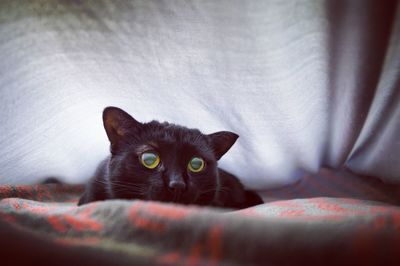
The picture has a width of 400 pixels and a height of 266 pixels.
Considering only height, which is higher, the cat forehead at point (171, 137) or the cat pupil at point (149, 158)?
the cat forehead at point (171, 137)

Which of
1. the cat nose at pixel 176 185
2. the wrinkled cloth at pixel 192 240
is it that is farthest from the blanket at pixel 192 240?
the cat nose at pixel 176 185

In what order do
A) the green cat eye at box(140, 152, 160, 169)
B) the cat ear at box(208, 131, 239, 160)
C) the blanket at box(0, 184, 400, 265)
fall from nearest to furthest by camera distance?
the blanket at box(0, 184, 400, 265) → the green cat eye at box(140, 152, 160, 169) → the cat ear at box(208, 131, 239, 160)

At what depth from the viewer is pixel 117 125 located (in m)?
1.13

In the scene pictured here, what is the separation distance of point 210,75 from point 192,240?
67 cm

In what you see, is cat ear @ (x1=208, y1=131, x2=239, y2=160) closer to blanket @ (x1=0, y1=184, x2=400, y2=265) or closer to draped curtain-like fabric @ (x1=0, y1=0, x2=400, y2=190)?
draped curtain-like fabric @ (x1=0, y1=0, x2=400, y2=190)

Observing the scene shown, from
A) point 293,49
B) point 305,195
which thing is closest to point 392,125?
point 293,49

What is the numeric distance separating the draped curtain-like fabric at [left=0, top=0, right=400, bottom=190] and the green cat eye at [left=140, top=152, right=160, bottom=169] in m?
0.24

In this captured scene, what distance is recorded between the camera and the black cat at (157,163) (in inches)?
39.7


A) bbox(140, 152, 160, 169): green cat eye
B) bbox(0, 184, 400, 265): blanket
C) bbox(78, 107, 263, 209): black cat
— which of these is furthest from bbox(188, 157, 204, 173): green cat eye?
bbox(0, 184, 400, 265): blanket

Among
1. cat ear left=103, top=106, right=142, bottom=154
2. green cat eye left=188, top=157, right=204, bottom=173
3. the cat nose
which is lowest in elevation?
the cat nose

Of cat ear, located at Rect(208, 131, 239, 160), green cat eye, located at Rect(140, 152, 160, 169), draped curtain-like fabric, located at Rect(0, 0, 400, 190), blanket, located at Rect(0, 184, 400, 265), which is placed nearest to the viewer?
blanket, located at Rect(0, 184, 400, 265)

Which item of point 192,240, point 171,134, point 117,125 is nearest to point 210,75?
point 171,134

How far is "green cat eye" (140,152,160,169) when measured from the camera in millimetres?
1060

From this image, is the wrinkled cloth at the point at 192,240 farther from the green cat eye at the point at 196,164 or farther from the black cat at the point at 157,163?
the green cat eye at the point at 196,164
